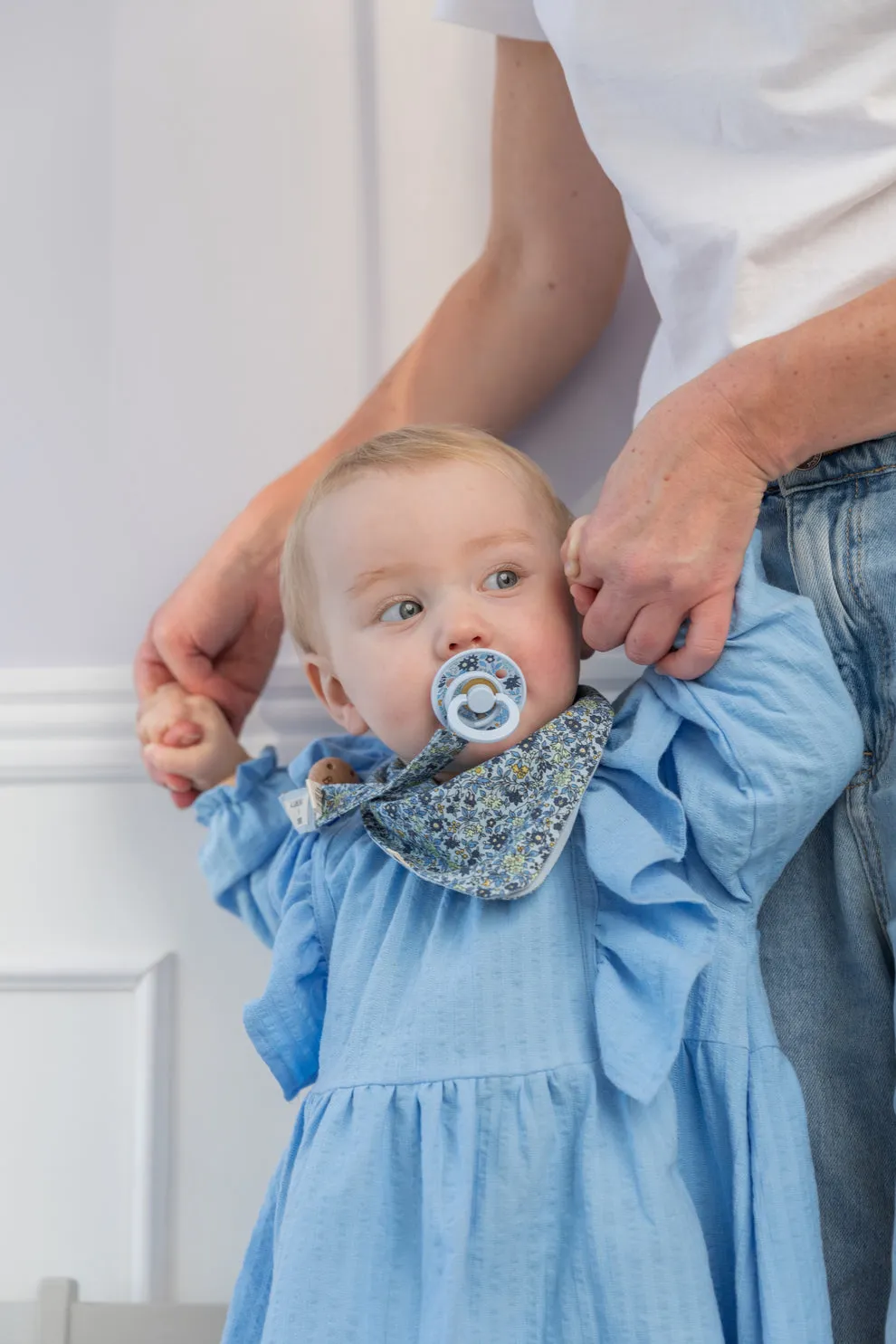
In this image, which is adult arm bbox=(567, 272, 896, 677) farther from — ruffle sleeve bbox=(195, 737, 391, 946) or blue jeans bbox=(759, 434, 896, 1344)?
ruffle sleeve bbox=(195, 737, 391, 946)

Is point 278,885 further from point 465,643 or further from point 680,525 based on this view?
point 680,525

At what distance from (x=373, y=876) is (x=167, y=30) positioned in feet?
3.23

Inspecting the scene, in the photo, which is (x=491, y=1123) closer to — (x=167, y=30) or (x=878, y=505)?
(x=878, y=505)

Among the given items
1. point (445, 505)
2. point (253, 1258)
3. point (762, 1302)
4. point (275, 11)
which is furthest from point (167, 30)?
point (762, 1302)

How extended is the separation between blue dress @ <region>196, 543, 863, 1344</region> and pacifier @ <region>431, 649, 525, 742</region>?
9 centimetres

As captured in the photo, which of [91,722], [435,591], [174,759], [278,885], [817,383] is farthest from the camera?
[91,722]

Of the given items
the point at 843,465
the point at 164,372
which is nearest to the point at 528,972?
the point at 843,465

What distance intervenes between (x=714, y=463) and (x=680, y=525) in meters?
0.05

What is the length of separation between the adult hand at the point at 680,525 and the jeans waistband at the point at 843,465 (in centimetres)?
4

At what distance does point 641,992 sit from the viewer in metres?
0.80

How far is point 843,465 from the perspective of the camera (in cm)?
81

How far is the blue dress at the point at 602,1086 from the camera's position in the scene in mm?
758

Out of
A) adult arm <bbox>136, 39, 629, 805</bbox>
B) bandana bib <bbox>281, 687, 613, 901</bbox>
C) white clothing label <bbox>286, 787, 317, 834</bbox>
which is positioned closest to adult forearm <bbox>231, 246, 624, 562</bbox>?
adult arm <bbox>136, 39, 629, 805</bbox>

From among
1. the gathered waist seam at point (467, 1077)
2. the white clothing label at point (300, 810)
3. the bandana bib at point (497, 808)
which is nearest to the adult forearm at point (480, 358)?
the white clothing label at point (300, 810)
